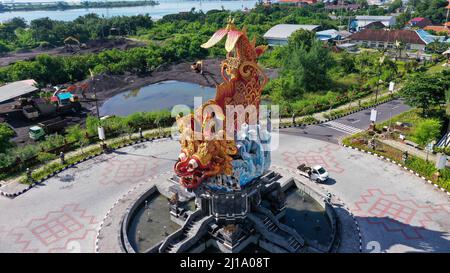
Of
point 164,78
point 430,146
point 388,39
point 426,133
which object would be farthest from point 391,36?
point 430,146

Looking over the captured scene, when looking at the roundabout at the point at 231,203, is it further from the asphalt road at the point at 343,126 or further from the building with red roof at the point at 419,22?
the building with red roof at the point at 419,22

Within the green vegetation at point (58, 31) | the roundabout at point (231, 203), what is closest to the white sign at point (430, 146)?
the roundabout at point (231, 203)

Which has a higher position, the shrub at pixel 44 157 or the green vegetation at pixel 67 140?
the green vegetation at pixel 67 140

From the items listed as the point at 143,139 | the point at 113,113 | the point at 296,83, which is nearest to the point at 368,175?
the point at 143,139

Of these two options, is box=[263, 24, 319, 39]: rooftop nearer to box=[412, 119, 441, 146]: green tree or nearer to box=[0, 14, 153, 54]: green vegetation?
box=[0, 14, 153, 54]: green vegetation

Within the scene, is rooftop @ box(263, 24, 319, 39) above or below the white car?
above

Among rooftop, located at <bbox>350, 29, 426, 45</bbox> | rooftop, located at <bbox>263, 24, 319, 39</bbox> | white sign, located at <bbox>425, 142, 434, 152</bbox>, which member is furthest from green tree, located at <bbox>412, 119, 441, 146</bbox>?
rooftop, located at <bbox>263, 24, 319, 39</bbox>

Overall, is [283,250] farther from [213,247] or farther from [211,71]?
[211,71]
